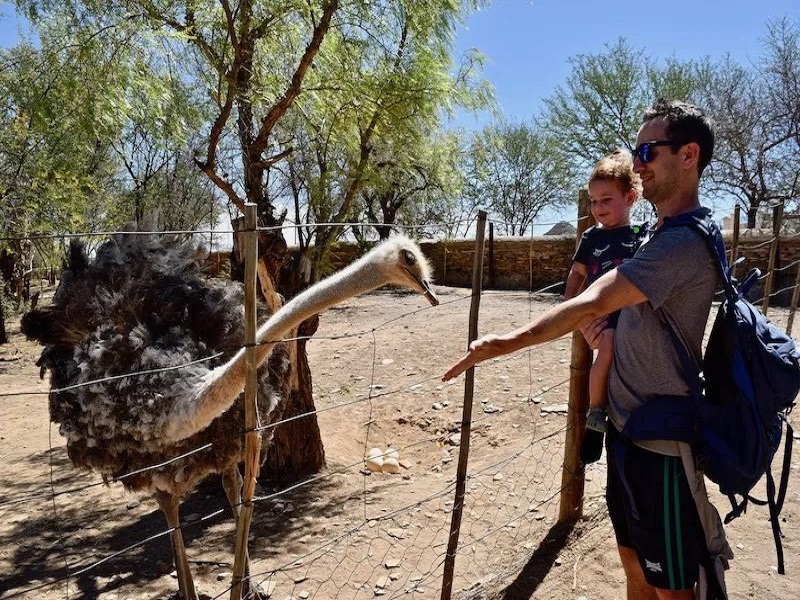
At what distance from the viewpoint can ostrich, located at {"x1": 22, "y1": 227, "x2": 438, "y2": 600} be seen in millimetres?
2637

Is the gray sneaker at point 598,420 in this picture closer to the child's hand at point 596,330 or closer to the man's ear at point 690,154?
the child's hand at point 596,330

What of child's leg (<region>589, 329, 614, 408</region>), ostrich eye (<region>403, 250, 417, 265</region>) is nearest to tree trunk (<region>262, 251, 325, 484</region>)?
ostrich eye (<region>403, 250, 417, 265</region>)

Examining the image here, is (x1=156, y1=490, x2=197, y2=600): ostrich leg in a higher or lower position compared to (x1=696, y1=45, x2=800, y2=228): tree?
lower

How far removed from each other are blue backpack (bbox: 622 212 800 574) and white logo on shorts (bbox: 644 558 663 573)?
29cm

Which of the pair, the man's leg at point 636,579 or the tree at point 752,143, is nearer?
the man's leg at point 636,579

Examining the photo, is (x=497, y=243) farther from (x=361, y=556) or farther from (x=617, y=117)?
(x=361, y=556)

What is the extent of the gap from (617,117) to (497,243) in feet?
18.5

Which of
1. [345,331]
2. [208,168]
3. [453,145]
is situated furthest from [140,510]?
[453,145]

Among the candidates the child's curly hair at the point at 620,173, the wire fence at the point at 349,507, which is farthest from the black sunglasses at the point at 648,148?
the wire fence at the point at 349,507

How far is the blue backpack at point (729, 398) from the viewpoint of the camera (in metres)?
1.75

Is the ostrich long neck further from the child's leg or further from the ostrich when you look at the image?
the child's leg

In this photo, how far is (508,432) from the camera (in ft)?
18.4

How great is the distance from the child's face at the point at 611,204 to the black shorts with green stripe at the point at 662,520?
1156mm

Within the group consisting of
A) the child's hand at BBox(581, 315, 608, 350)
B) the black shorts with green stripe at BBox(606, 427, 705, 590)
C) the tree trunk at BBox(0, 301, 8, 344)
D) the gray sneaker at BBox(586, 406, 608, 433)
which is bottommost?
the tree trunk at BBox(0, 301, 8, 344)
